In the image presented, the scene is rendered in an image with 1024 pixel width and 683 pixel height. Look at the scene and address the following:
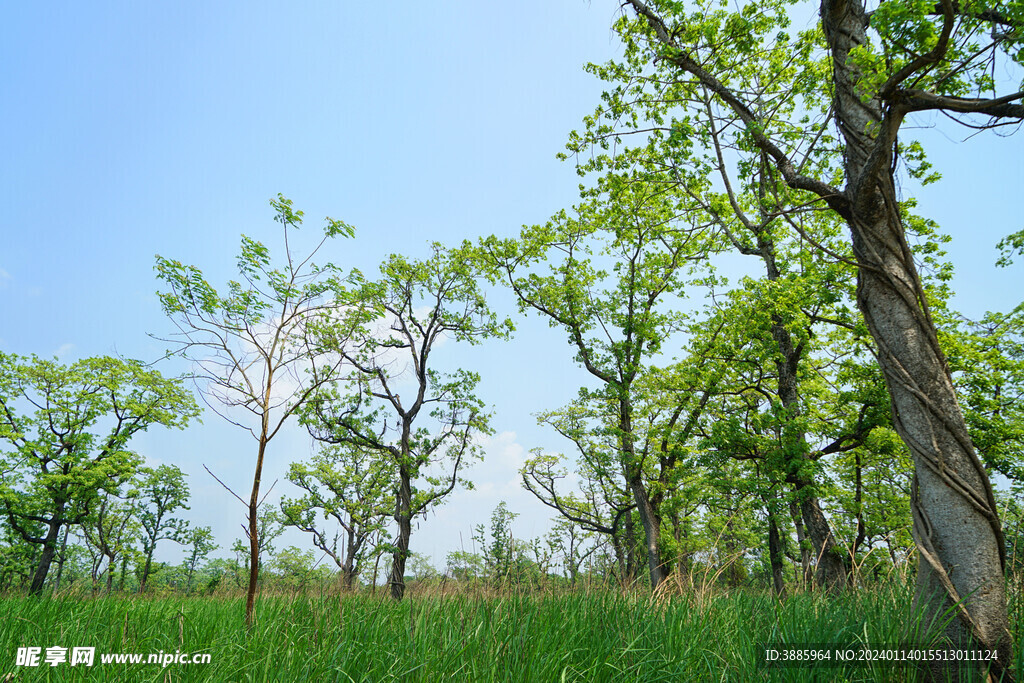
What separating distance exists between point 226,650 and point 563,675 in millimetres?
2709

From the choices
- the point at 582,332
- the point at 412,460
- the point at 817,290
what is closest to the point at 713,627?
the point at 817,290

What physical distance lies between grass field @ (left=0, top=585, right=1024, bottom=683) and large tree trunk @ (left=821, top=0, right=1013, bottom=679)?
240 millimetres

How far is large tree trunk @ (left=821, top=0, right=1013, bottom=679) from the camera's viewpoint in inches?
102

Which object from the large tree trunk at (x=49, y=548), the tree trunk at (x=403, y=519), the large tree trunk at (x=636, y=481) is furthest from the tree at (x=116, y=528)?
the large tree trunk at (x=636, y=481)

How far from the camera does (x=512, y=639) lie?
302 centimetres

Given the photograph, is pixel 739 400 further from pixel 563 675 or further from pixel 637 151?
pixel 563 675

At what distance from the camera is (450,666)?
→ 2826 millimetres

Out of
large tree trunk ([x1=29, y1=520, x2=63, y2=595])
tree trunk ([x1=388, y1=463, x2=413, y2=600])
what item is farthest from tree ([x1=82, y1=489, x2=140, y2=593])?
tree trunk ([x1=388, y1=463, x2=413, y2=600])

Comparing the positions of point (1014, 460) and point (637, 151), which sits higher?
point (637, 151)

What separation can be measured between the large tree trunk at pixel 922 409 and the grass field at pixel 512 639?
240mm

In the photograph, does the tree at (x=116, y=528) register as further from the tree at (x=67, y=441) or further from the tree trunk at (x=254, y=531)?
the tree trunk at (x=254, y=531)

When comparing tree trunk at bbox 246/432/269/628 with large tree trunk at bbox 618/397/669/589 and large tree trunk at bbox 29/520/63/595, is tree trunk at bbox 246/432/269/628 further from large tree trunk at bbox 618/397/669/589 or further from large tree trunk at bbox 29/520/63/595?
large tree trunk at bbox 29/520/63/595

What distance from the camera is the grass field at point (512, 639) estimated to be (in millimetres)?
2762

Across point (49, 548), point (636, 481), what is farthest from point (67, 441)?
point (636, 481)
